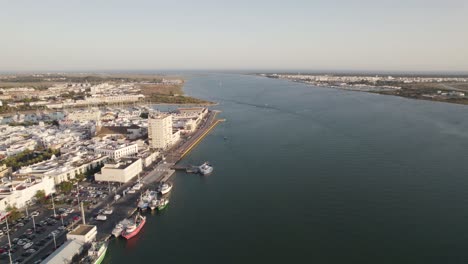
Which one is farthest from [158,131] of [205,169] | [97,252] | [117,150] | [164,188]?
[97,252]

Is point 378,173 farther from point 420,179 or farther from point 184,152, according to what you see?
point 184,152

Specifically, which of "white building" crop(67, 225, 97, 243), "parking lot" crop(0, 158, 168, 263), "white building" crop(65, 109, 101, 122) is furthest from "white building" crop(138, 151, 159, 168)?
"white building" crop(65, 109, 101, 122)

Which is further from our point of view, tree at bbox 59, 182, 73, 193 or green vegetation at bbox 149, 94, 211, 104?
green vegetation at bbox 149, 94, 211, 104

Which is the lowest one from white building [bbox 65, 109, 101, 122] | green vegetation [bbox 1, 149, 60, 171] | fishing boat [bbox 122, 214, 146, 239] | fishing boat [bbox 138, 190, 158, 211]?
fishing boat [bbox 122, 214, 146, 239]

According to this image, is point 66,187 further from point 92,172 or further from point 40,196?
point 92,172

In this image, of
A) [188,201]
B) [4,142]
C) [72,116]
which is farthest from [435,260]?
[72,116]

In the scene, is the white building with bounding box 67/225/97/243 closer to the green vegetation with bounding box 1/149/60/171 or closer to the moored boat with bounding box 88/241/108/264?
the moored boat with bounding box 88/241/108/264
